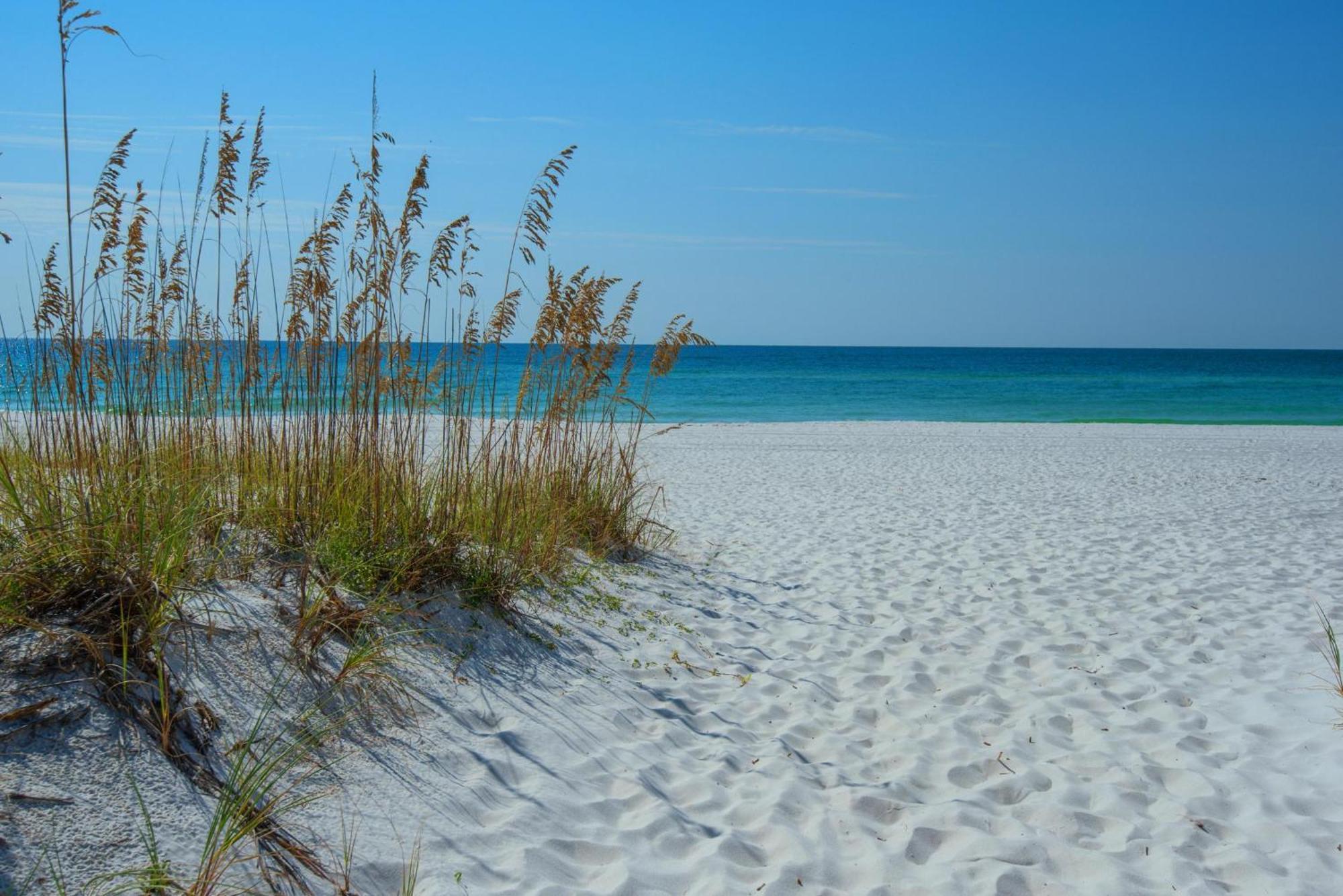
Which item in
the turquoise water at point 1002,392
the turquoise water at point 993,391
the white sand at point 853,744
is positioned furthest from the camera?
the turquoise water at point 1002,392

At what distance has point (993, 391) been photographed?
3756cm

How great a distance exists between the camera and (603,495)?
5734mm

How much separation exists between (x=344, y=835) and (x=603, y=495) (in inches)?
140

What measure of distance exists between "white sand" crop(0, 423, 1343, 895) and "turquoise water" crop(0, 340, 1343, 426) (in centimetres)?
1285

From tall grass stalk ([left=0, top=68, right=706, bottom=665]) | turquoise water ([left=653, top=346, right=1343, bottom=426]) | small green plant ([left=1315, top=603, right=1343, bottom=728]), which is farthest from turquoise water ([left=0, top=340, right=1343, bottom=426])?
small green plant ([left=1315, top=603, right=1343, bottom=728])

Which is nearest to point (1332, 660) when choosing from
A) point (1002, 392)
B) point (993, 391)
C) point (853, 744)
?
point (853, 744)

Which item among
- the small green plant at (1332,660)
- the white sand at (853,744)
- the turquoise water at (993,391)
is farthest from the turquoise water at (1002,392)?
the small green plant at (1332,660)

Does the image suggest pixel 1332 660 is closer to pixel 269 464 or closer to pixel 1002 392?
pixel 269 464

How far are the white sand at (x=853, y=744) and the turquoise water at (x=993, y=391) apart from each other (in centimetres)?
1285

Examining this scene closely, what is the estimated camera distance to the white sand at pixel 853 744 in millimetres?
2404

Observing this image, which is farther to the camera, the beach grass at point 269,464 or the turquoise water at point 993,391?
the turquoise water at point 993,391

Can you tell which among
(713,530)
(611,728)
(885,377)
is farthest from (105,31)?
(885,377)

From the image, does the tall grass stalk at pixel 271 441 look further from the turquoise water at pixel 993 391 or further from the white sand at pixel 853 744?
the turquoise water at pixel 993 391

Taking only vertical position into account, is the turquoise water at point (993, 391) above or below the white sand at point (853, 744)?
above
